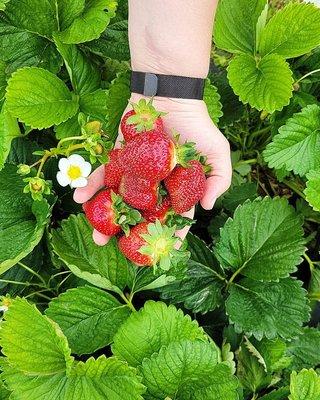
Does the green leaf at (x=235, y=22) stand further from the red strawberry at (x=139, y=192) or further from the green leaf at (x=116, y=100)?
the red strawberry at (x=139, y=192)

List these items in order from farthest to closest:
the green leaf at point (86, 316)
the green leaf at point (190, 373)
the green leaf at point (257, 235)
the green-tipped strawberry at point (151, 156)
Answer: the green leaf at point (257, 235) < the green leaf at point (86, 316) < the green leaf at point (190, 373) < the green-tipped strawberry at point (151, 156)

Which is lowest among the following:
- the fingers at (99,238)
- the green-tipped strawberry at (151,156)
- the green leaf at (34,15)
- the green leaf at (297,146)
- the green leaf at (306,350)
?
the green leaf at (306,350)

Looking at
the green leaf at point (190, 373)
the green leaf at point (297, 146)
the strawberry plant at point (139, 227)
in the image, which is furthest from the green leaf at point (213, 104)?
A: the green leaf at point (190, 373)

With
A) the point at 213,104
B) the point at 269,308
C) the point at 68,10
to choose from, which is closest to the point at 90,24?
the point at 68,10

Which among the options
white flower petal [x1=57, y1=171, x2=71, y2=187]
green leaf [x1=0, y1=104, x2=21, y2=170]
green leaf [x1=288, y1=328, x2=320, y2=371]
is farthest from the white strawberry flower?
green leaf [x1=288, y1=328, x2=320, y2=371]

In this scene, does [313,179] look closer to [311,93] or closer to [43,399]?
[311,93]
